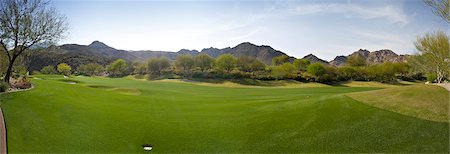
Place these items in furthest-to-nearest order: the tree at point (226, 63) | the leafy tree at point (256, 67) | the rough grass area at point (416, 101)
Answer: the leafy tree at point (256, 67) → the tree at point (226, 63) → the rough grass area at point (416, 101)

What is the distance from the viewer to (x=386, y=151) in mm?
10477

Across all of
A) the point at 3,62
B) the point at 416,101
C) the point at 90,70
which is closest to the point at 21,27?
the point at 3,62

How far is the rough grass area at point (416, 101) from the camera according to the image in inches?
476

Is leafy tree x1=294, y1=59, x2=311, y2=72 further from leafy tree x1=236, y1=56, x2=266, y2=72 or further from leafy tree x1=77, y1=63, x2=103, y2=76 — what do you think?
leafy tree x1=77, y1=63, x2=103, y2=76

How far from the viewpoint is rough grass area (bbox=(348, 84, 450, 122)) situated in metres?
12.1

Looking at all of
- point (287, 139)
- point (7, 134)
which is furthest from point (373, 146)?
point (7, 134)

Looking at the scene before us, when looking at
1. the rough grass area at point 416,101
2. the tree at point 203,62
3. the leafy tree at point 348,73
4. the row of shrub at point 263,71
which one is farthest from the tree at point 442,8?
the tree at point 203,62

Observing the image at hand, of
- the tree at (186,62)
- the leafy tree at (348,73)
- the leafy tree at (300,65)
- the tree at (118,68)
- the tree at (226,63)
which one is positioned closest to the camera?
the leafy tree at (348,73)

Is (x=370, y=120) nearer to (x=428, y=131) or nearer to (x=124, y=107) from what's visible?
(x=428, y=131)

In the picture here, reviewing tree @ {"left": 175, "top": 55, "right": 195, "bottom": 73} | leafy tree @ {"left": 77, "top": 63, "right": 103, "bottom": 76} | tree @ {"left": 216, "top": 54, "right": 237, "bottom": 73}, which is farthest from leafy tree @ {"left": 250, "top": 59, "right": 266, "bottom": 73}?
leafy tree @ {"left": 77, "top": 63, "right": 103, "bottom": 76}

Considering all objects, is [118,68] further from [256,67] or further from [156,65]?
[256,67]

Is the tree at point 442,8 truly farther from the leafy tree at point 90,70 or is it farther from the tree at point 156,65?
the leafy tree at point 90,70

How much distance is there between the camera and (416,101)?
43.5 feet

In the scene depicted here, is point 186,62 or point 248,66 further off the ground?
point 186,62
